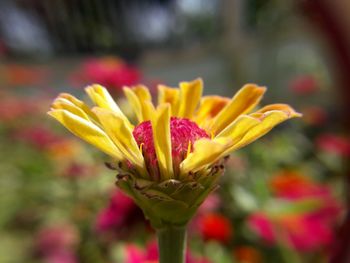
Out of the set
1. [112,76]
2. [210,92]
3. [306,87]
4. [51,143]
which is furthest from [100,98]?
[210,92]

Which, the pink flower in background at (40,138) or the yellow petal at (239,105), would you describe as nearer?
the yellow petal at (239,105)

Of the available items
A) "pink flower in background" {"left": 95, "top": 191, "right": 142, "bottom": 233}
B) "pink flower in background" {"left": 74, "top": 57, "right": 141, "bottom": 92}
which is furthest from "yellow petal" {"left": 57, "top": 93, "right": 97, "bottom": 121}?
"pink flower in background" {"left": 74, "top": 57, "right": 141, "bottom": 92}

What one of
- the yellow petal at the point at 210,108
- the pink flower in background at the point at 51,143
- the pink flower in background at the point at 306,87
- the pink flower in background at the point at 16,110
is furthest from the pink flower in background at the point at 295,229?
the pink flower in background at the point at 16,110

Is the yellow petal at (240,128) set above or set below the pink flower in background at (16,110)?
above

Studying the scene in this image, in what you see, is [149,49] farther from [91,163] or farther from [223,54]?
[91,163]

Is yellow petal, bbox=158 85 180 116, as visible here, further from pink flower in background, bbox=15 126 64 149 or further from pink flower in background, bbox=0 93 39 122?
pink flower in background, bbox=0 93 39 122

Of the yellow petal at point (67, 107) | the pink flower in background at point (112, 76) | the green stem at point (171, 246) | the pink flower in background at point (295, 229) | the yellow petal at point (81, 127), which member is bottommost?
the pink flower in background at point (295, 229)

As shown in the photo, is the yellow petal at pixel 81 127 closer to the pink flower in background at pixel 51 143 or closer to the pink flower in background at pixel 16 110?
the pink flower in background at pixel 51 143

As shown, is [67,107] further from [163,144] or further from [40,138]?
[40,138]
